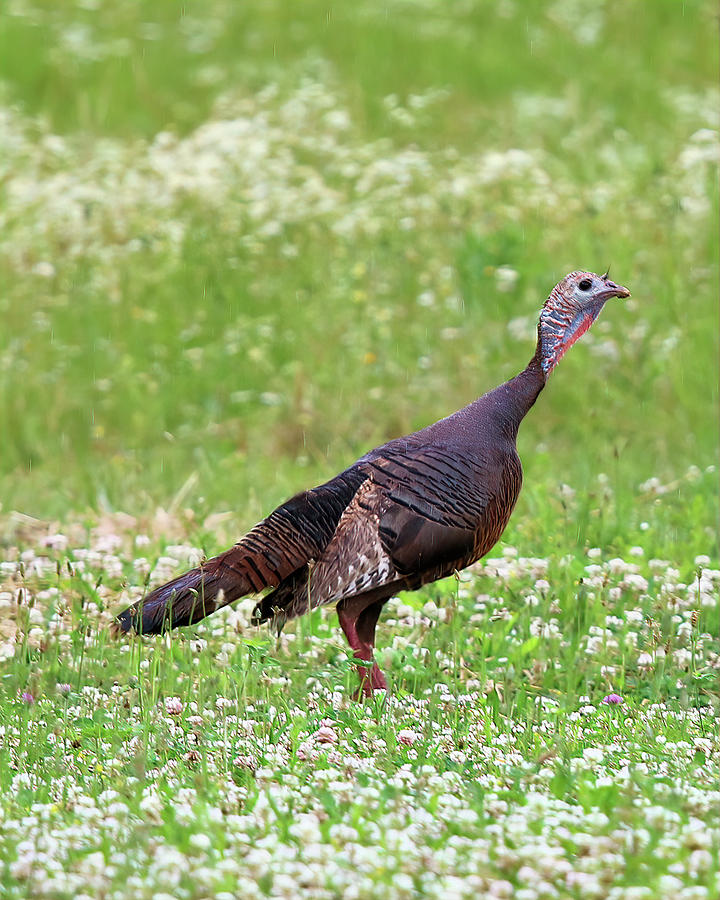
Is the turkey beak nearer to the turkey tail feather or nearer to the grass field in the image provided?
the grass field

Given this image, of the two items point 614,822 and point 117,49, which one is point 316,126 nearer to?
point 117,49

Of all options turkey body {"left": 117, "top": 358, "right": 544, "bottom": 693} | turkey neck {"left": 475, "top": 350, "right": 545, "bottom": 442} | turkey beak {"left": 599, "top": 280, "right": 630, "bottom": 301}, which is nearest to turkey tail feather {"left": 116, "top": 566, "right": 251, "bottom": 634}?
turkey body {"left": 117, "top": 358, "right": 544, "bottom": 693}

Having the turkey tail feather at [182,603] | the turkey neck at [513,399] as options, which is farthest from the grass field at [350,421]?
the turkey neck at [513,399]

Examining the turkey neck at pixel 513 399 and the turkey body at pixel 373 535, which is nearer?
the turkey body at pixel 373 535

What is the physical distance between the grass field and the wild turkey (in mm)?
234

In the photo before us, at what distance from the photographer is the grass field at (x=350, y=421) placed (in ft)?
12.7

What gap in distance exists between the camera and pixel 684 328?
10.3 metres

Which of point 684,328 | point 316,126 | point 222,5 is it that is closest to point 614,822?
point 684,328

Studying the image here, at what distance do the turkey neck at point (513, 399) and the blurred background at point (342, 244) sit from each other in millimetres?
1931

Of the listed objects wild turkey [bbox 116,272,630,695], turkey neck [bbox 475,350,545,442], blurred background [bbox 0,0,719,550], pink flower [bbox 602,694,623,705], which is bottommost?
Result: pink flower [bbox 602,694,623,705]

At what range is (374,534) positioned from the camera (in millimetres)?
5309

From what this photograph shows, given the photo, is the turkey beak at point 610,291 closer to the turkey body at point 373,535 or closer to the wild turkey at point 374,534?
the wild turkey at point 374,534

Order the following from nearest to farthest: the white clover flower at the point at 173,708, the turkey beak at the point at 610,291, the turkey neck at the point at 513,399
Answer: the white clover flower at the point at 173,708 → the turkey neck at the point at 513,399 → the turkey beak at the point at 610,291

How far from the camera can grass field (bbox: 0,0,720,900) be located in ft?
12.7
